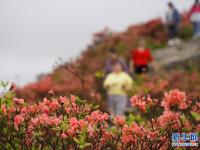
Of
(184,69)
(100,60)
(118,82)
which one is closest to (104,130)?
(118,82)

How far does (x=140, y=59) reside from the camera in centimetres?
1931

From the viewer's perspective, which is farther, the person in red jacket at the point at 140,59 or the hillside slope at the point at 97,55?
the hillside slope at the point at 97,55

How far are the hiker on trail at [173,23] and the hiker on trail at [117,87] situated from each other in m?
7.41

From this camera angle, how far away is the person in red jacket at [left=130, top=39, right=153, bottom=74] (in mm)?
18797

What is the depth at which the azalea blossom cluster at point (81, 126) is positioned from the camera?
6.72 metres

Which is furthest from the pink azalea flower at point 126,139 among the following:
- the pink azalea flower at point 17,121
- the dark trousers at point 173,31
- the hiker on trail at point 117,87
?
Answer: the dark trousers at point 173,31

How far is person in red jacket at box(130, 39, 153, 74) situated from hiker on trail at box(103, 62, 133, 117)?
3.46 meters

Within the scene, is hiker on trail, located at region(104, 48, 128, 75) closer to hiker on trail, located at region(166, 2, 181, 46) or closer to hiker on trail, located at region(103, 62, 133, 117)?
hiker on trail, located at region(103, 62, 133, 117)

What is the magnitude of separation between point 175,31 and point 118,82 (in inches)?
416

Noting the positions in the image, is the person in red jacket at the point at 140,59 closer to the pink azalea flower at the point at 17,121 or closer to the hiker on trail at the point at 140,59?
the hiker on trail at the point at 140,59

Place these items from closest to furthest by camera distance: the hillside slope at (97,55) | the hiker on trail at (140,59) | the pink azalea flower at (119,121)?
the pink azalea flower at (119,121) < the hiker on trail at (140,59) < the hillside slope at (97,55)

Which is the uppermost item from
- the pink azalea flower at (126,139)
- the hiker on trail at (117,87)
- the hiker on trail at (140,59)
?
the hiker on trail at (140,59)

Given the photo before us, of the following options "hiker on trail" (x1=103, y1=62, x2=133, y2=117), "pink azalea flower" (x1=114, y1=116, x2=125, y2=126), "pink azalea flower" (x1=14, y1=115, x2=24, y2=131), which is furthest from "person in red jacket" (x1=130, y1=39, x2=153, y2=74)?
"pink azalea flower" (x1=14, y1=115, x2=24, y2=131)

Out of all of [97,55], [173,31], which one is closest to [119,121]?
[173,31]
